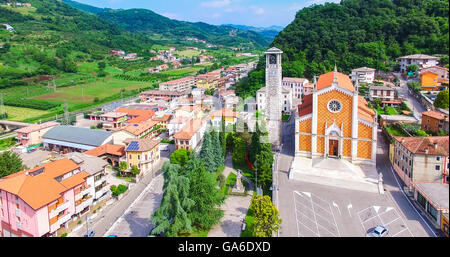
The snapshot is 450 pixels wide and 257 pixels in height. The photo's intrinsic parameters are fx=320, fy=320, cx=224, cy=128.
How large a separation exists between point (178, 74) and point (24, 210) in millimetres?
68386

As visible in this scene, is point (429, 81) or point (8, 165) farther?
point (429, 81)

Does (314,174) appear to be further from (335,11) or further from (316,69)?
(335,11)

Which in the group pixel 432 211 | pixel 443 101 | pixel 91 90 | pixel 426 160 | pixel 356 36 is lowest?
pixel 432 211

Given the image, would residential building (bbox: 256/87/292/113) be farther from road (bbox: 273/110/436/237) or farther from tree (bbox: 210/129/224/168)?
road (bbox: 273/110/436/237)

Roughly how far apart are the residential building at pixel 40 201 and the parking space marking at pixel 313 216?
43.5 feet

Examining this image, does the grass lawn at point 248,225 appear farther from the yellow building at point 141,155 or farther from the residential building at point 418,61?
the residential building at point 418,61

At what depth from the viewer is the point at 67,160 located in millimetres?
21172

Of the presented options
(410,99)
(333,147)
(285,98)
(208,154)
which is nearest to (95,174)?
(208,154)

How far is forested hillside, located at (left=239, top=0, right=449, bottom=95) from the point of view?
4566cm

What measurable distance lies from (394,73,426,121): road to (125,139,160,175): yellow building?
76.5 feet

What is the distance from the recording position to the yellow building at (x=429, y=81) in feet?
105

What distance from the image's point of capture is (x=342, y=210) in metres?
17.5

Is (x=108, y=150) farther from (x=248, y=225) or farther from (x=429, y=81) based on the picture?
(x=429, y=81)

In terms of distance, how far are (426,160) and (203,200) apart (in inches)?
495
